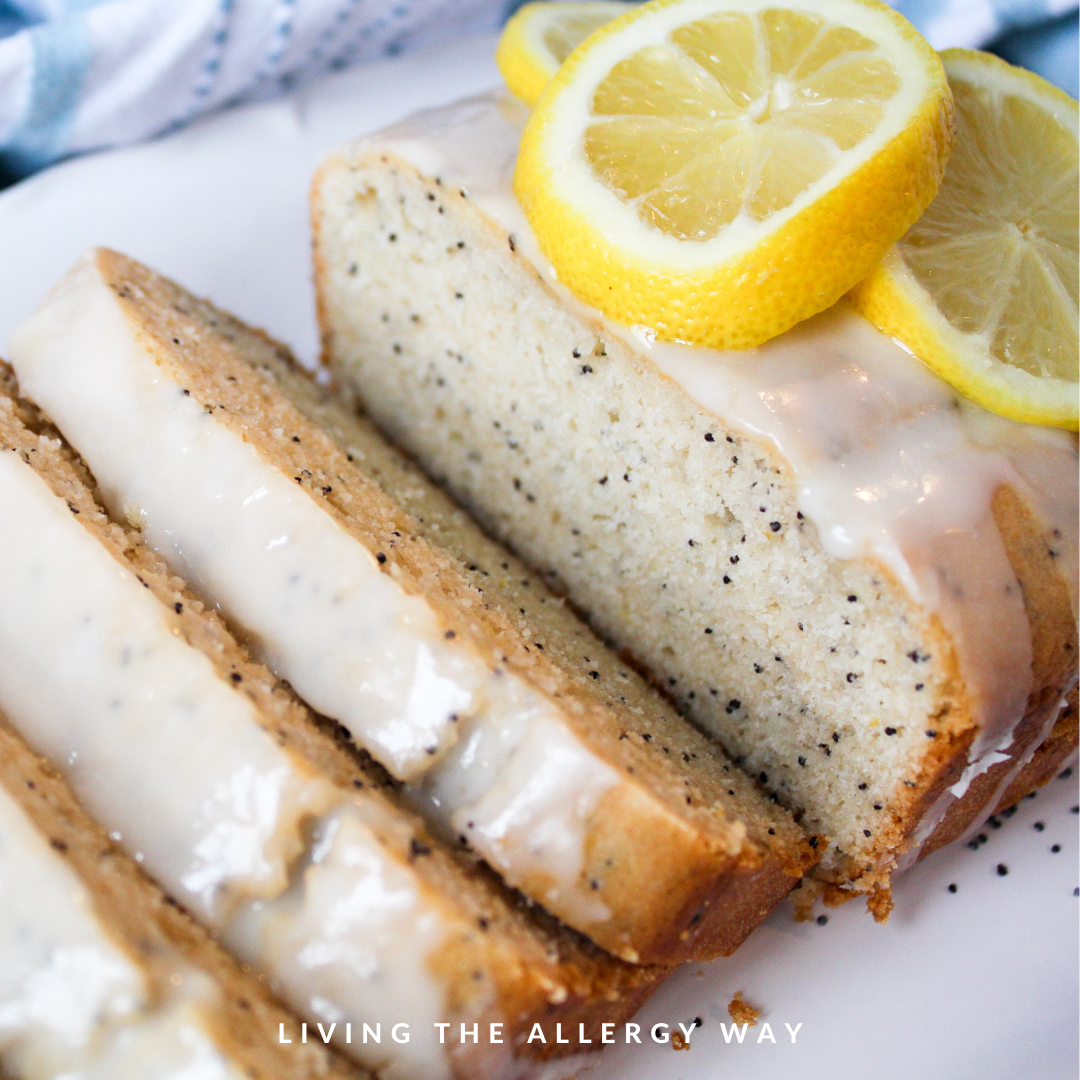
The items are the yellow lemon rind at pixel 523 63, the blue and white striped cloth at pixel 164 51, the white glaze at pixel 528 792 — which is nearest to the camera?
the white glaze at pixel 528 792

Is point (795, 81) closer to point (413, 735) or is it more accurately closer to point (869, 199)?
point (869, 199)

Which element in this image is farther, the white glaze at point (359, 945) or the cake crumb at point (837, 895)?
the cake crumb at point (837, 895)

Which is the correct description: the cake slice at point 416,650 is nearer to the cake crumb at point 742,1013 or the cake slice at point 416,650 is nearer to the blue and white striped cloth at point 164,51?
the cake crumb at point 742,1013

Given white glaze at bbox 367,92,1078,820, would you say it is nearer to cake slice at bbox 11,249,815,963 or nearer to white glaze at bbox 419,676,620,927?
cake slice at bbox 11,249,815,963

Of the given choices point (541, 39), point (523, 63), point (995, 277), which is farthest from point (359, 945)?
point (541, 39)

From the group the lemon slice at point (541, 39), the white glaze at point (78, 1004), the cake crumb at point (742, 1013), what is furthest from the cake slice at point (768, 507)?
the white glaze at point (78, 1004)
